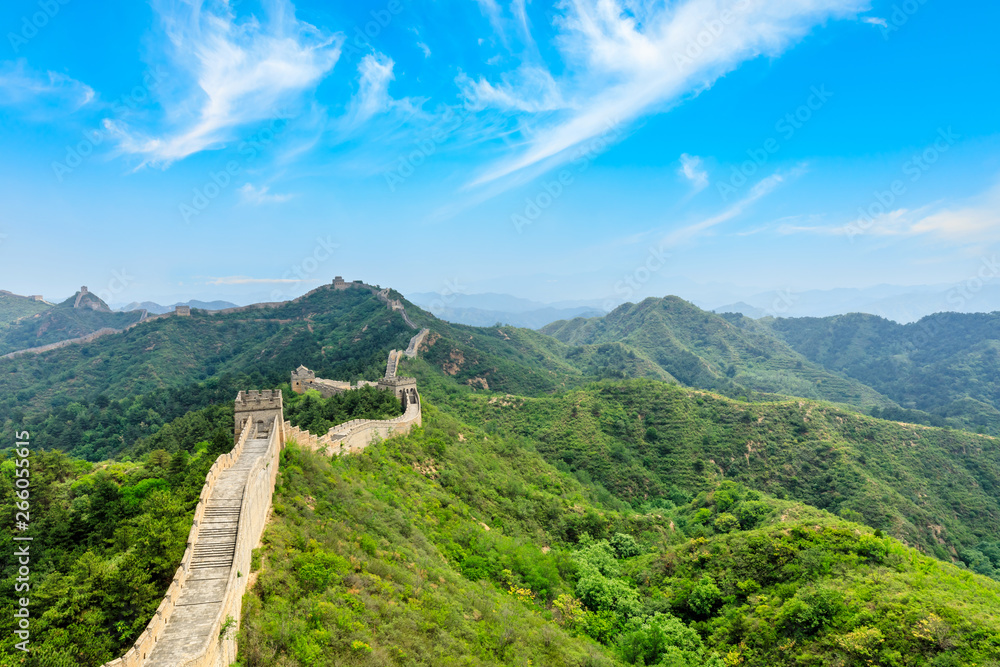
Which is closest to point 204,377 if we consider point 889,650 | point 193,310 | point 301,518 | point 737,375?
point 193,310

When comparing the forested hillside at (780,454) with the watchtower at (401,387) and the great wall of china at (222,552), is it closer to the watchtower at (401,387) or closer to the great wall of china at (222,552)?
the watchtower at (401,387)

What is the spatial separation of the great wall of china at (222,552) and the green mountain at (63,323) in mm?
155074

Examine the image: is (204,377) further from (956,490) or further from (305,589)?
(956,490)

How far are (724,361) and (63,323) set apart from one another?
222297mm

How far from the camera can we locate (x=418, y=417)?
4088cm

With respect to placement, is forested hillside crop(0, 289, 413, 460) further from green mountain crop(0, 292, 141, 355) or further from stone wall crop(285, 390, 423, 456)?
green mountain crop(0, 292, 141, 355)

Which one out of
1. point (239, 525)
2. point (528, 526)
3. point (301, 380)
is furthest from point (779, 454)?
point (239, 525)

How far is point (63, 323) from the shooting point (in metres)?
139

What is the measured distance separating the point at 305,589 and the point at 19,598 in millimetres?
6743

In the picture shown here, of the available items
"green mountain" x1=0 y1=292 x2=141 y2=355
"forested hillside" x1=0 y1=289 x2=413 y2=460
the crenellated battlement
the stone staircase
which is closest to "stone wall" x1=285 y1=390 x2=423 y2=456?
the crenellated battlement

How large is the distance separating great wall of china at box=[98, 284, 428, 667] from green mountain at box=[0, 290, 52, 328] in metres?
187

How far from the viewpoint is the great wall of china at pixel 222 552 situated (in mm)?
9805

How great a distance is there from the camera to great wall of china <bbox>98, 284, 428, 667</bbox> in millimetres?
9805

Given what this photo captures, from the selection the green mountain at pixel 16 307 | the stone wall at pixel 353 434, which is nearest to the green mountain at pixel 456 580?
the stone wall at pixel 353 434
